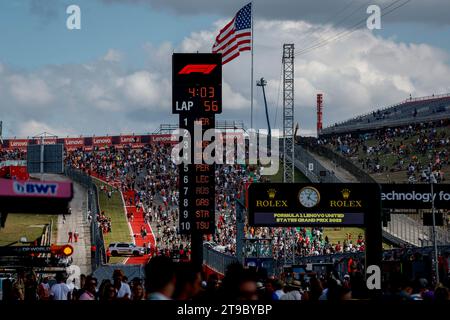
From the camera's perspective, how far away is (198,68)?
33.4 metres

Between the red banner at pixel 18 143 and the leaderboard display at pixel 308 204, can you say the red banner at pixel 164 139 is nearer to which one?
the red banner at pixel 18 143

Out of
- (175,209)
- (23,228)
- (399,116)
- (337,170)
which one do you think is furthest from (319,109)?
(23,228)

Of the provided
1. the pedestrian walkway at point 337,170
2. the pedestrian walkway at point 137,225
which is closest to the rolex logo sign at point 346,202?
the pedestrian walkway at point 137,225

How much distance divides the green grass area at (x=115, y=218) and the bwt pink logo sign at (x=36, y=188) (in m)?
41.7

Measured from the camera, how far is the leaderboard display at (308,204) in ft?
108

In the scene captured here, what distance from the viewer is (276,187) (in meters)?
33.4

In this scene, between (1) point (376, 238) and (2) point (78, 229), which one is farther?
(2) point (78, 229)

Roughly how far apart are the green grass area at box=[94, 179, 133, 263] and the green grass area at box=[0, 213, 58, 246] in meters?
3.65

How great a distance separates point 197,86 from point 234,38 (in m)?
9.69

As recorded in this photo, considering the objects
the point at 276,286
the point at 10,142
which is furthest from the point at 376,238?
the point at 10,142

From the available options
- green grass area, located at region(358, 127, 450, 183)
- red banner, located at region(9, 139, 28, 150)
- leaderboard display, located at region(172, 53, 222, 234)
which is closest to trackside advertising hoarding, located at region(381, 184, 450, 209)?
leaderboard display, located at region(172, 53, 222, 234)

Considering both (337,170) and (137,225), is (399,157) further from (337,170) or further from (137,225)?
(137,225)
